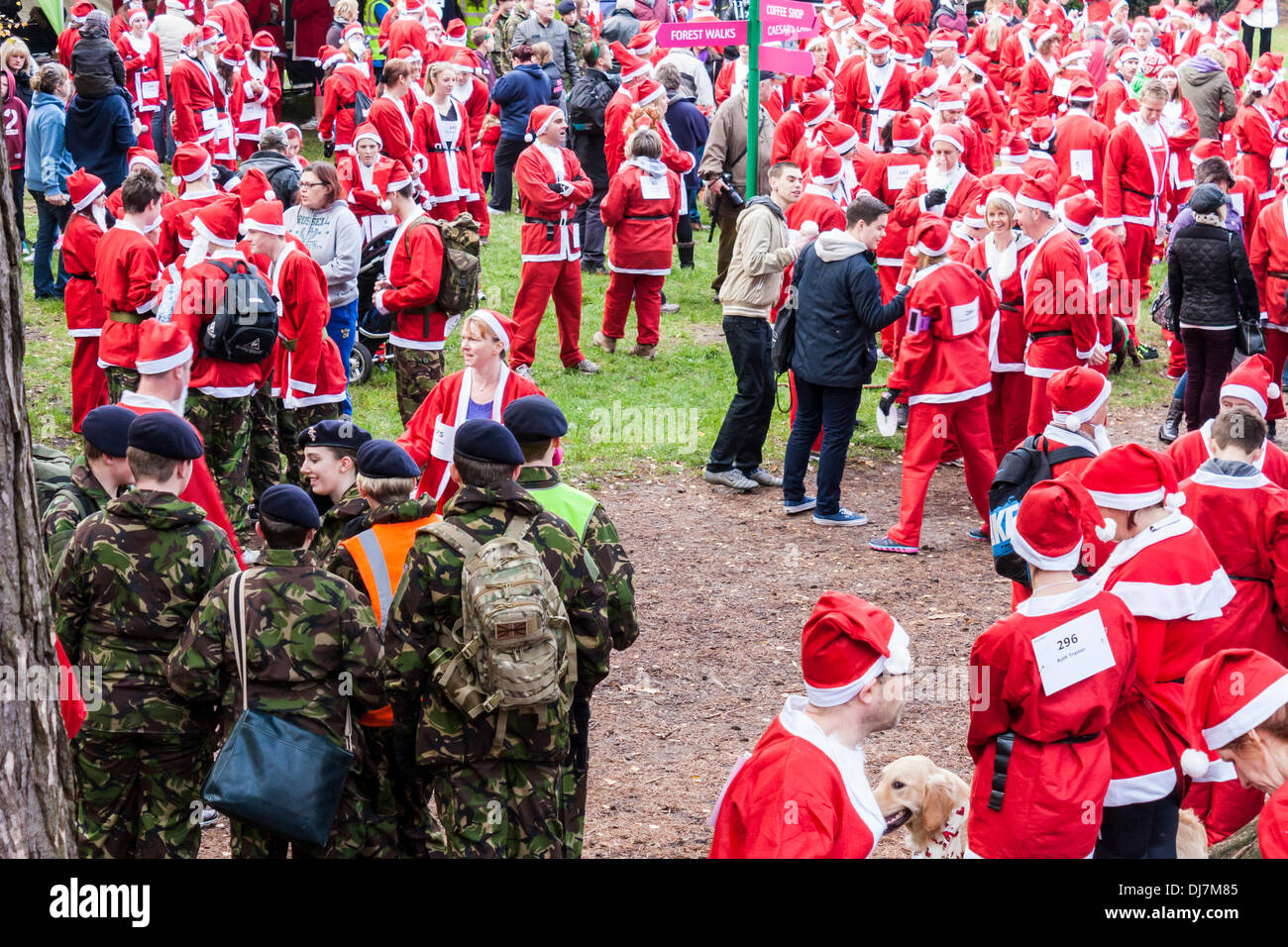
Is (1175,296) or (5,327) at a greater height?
(5,327)

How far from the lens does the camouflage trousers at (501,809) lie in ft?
14.9

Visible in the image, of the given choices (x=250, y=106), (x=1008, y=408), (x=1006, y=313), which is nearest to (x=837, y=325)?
(x=1006, y=313)

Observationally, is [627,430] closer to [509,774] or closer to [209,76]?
[509,774]

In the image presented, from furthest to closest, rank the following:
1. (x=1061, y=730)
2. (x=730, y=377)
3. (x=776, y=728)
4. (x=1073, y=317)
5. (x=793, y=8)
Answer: (x=730, y=377) < (x=793, y=8) < (x=1073, y=317) < (x=1061, y=730) < (x=776, y=728)

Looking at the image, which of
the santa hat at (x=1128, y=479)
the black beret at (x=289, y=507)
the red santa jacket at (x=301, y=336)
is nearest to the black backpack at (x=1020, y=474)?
the santa hat at (x=1128, y=479)

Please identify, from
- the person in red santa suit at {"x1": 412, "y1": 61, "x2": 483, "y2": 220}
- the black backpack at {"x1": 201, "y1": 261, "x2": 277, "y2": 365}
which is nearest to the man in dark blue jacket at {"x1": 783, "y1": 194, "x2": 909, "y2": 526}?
the black backpack at {"x1": 201, "y1": 261, "x2": 277, "y2": 365}

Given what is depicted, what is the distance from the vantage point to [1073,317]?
8.80 meters

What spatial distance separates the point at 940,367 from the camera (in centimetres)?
870

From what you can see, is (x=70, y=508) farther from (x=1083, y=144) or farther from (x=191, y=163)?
(x=1083, y=144)

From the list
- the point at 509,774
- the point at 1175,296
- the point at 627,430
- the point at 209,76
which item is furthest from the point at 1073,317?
the point at 209,76

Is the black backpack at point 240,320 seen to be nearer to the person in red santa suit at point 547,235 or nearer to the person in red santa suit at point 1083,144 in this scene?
the person in red santa suit at point 547,235

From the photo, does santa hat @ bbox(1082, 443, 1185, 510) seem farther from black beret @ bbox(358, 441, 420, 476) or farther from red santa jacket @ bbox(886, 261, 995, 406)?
red santa jacket @ bbox(886, 261, 995, 406)

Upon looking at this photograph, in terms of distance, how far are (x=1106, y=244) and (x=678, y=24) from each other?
3787mm

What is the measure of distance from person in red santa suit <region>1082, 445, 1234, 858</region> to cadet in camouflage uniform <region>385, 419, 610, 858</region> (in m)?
1.84
